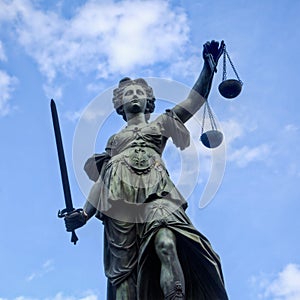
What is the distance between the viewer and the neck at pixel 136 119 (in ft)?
42.0

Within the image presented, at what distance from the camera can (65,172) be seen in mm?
11344

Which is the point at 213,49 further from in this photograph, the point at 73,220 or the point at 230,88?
the point at 73,220

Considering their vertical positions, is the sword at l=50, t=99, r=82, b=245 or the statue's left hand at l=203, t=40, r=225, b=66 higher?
the statue's left hand at l=203, t=40, r=225, b=66

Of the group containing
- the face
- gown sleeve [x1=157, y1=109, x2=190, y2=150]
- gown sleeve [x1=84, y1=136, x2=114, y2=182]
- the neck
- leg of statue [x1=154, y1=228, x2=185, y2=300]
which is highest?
the face

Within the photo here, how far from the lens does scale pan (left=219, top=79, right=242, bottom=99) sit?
44.6 feet

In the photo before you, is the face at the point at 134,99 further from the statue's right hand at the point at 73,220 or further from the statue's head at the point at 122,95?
the statue's right hand at the point at 73,220

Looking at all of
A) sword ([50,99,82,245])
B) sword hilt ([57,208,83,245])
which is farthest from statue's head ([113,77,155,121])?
sword hilt ([57,208,83,245])

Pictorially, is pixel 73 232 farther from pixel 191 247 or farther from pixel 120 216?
pixel 191 247

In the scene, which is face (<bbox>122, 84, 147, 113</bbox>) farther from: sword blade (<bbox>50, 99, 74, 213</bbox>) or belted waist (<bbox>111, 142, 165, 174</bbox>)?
sword blade (<bbox>50, 99, 74, 213</bbox>)

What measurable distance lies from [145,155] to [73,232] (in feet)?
4.94

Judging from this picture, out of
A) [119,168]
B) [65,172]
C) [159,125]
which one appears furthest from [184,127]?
[65,172]

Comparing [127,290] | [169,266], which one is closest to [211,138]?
[127,290]

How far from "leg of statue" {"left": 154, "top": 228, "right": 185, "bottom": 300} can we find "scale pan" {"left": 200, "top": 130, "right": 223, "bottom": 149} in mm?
3035

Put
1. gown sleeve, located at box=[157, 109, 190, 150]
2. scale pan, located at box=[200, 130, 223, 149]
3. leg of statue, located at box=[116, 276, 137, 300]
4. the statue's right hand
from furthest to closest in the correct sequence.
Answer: scale pan, located at box=[200, 130, 223, 149], gown sleeve, located at box=[157, 109, 190, 150], the statue's right hand, leg of statue, located at box=[116, 276, 137, 300]
